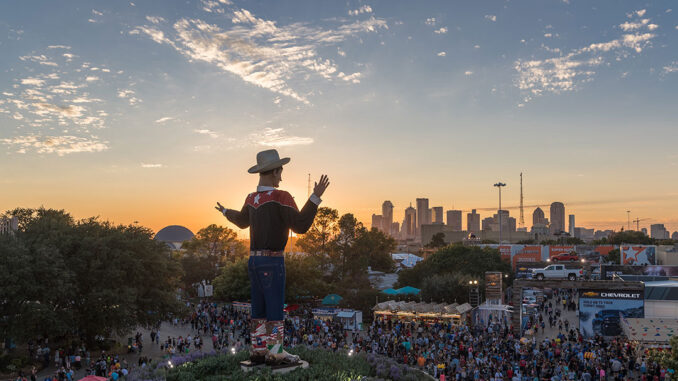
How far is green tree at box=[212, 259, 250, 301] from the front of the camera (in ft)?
151

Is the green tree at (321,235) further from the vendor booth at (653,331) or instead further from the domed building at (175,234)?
the domed building at (175,234)

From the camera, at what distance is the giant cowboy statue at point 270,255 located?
10211 mm

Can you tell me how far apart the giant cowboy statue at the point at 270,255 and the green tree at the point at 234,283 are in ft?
118

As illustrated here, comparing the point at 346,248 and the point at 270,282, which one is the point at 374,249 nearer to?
the point at 346,248

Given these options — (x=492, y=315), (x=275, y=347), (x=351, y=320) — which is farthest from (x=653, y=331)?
(x=275, y=347)

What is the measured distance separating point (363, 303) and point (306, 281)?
7536mm

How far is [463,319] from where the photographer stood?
33906 millimetres

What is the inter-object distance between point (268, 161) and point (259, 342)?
3.79 metres

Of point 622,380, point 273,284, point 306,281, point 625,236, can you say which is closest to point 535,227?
point 625,236

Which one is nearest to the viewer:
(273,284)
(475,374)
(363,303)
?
(273,284)

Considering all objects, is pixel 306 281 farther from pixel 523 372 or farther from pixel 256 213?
pixel 256 213

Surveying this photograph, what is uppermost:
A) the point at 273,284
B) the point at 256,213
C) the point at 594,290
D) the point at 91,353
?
the point at 256,213

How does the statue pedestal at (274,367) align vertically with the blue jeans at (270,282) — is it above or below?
below

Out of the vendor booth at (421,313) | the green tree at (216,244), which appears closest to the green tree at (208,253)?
the green tree at (216,244)
